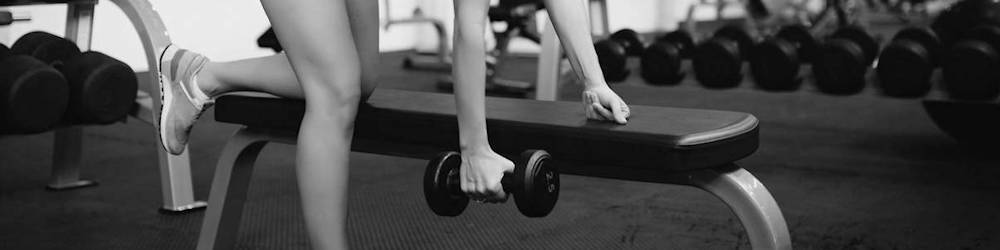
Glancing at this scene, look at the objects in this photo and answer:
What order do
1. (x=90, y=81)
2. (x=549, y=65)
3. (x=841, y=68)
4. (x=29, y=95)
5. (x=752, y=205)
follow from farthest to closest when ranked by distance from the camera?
(x=549, y=65)
(x=841, y=68)
(x=90, y=81)
(x=29, y=95)
(x=752, y=205)

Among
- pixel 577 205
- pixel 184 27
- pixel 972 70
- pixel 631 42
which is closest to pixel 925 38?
pixel 972 70

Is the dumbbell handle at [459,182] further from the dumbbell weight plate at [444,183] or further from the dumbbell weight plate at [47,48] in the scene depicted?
the dumbbell weight plate at [47,48]

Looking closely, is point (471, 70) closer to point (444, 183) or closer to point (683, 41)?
point (444, 183)

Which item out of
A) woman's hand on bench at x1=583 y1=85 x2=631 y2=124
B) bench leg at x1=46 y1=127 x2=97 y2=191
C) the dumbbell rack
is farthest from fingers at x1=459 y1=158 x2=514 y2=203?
bench leg at x1=46 y1=127 x2=97 y2=191

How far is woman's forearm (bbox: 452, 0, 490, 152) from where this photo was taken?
54.4 inches

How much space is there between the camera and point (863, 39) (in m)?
3.35

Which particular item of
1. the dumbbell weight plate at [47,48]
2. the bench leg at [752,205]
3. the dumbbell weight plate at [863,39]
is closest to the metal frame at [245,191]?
the bench leg at [752,205]

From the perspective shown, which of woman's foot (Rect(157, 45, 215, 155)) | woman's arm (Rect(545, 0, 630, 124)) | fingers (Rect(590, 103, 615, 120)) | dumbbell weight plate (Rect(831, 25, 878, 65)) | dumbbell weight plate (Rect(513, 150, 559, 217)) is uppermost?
woman's arm (Rect(545, 0, 630, 124))

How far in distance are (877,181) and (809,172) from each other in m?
0.20

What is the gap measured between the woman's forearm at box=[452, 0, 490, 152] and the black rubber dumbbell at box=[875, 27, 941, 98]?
1764mm

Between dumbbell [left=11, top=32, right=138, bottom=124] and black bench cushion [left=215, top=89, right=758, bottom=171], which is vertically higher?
black bench cushion [left=215, top=89, right=758, bottom=171]

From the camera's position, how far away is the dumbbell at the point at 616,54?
10.7 ft

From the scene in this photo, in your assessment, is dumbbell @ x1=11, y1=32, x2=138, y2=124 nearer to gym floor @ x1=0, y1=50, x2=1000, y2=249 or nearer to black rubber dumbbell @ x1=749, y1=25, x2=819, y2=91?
gym floor @ x1=0, y1=50, x2=1000, y2=249

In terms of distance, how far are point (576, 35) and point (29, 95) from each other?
4.26 feet
